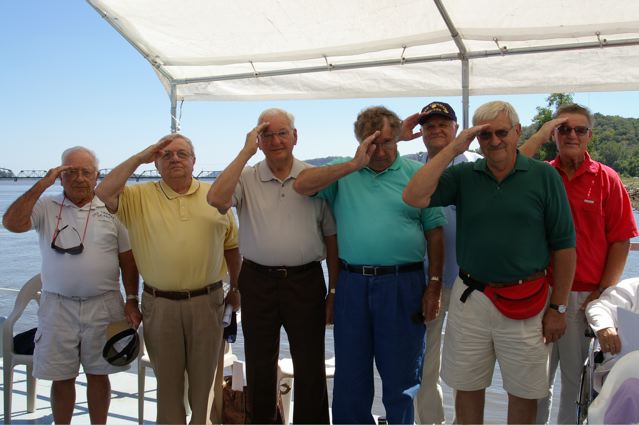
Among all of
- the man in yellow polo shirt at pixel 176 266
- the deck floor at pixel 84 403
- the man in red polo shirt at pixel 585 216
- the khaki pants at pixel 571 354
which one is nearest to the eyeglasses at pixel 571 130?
the man in red polo shirt at pixel 585 216

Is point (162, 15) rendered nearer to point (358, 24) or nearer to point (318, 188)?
point (358, 24)

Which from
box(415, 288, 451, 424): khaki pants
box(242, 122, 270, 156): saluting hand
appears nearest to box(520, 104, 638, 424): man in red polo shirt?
box(415, 288, 451, 424): khaki pants

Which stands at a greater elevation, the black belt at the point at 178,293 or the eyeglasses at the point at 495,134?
the eyeglasses at the point at 495,134

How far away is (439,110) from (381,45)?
1.02 metres

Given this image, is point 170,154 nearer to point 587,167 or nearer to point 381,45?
point 381,45

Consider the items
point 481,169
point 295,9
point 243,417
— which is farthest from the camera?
point 295,9

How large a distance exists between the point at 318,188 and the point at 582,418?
1363 mm

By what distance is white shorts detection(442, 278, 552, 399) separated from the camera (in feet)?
6.97

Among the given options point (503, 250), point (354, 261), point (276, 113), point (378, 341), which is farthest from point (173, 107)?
point (503, 250)

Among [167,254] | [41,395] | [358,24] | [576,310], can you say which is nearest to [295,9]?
[358,24]

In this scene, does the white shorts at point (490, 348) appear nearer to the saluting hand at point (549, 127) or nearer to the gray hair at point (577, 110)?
the saluting hand at point (549, 127)

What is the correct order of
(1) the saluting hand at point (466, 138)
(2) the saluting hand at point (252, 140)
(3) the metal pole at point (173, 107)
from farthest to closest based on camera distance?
(3) the metal pole at point (173, 107)
(2) the saluting hand at point (252, 140)
(1) the saluting hand at point (466, 138)

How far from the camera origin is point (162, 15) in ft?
10.6

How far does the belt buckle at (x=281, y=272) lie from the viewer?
7.84ft
